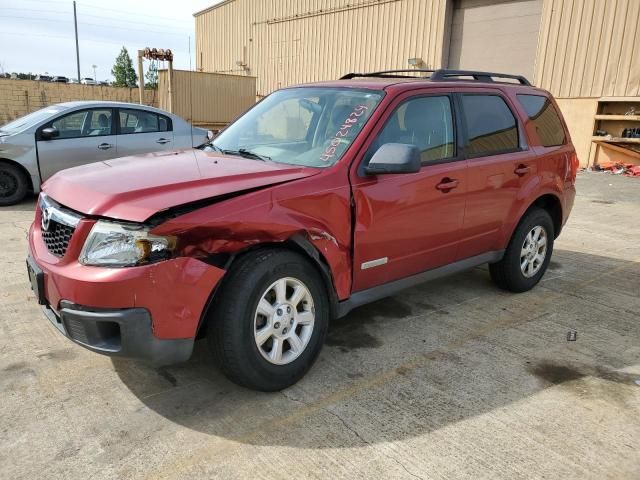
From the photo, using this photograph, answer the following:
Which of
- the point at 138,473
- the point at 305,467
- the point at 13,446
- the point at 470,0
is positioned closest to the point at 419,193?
the point at 305,467

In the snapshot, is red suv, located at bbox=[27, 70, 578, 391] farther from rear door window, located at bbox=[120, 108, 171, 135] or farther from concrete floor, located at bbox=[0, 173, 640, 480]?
rear door window, located at bbox=[120, 108, 171, 135]

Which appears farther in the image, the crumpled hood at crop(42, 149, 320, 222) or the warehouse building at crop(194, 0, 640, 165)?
the warehouse building at crop(194, 0, 640, 165)

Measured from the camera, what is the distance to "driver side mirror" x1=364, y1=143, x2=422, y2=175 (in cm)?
313

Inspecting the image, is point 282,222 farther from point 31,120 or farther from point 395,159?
point 31,120

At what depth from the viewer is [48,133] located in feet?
25.8

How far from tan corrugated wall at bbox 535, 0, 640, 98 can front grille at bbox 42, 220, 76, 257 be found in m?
14.2

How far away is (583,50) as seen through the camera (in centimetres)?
1382

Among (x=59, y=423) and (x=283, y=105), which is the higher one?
(x=283, y=105)

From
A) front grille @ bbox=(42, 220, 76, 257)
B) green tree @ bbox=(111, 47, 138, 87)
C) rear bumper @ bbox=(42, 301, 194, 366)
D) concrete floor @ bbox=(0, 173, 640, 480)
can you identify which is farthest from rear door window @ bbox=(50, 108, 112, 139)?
green tree @ bbox=(111, 47, 138, 87)

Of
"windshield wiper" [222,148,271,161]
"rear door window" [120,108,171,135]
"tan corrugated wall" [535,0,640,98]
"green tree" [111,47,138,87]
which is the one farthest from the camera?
"green tree" [111,47,138,87]

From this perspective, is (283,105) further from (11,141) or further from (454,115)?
(11,141)

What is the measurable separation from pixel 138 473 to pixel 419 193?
2.36 meters

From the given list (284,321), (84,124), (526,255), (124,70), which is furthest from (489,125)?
(124,70)

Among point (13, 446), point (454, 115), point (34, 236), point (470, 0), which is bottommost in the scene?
point (13, 446)
